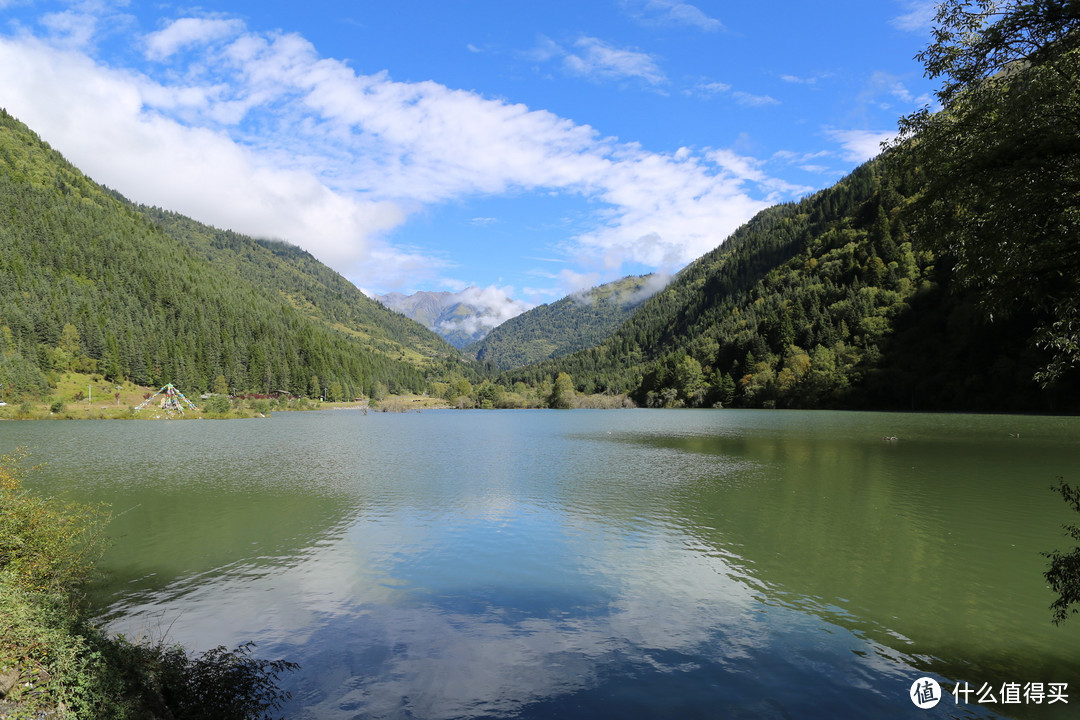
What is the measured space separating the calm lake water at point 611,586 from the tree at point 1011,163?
7.28m

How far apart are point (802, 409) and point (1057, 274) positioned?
137241mm

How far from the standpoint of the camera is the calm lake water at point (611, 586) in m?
10.6

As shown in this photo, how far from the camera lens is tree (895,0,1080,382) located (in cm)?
961

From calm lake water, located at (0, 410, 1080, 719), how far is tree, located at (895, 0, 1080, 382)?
728 centimetres

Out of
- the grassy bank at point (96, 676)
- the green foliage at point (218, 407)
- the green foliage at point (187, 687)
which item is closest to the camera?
the grassy bank at point (96, 676)

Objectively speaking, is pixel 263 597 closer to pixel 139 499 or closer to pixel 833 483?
pixel 139 499

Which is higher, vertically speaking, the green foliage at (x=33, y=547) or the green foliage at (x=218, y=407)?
the green foliage at (x=33, y=547)

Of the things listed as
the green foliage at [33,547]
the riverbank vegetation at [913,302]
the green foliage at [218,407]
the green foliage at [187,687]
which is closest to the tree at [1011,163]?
the riverbank vegetation at [913,302]

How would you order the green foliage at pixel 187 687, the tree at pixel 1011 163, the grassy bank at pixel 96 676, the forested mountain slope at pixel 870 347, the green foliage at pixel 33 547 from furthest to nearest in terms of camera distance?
the forested mountain slope at pixel 870 347 < the green foliage at pixel 33 547 < the tree at pixel 1011 163 < the green foliage at pixel 187 687 < the grassy bank at pixel 96 676

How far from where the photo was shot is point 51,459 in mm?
44812

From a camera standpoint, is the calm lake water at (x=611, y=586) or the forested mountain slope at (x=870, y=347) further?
the forested mountain slope at (x=870, y=347)

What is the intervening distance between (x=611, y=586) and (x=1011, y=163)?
1455 cm

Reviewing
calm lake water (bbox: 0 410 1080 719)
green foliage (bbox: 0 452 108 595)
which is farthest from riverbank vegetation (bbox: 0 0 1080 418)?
green foliage (bbox: 0 452 108 595)

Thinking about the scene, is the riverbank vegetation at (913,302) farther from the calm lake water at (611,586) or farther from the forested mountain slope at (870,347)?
the calm lake water at (611,586)
